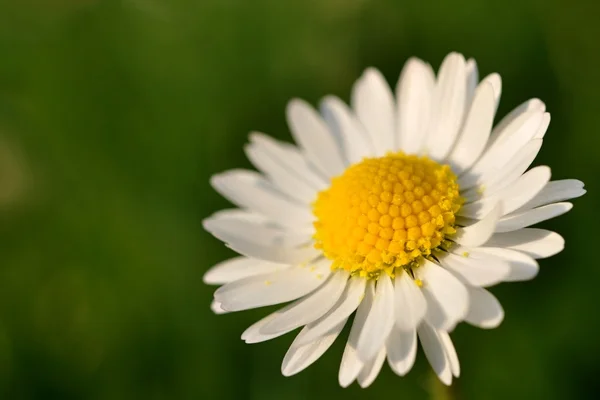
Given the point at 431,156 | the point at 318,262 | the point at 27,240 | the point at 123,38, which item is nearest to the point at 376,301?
the point at 318,262

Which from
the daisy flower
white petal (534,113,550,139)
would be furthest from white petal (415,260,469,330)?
white petal (534,113,550,139)


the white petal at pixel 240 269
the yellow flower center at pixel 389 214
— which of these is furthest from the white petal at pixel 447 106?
the white petal at pixel 240 269

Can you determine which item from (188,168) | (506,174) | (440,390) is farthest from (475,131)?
(188,168)

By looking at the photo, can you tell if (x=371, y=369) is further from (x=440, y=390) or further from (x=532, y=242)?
(x=532, y=242)

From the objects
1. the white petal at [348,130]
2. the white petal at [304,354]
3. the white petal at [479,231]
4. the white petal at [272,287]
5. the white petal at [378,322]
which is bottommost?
the white petal at [304,354]

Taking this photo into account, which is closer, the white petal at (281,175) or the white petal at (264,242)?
the white petal at (264,242)

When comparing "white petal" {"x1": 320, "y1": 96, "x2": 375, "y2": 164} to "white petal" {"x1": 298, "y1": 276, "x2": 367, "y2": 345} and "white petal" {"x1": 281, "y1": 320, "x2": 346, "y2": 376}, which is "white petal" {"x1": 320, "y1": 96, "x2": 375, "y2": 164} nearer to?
"white petal" {"x1": 298, "y1": 276, "x2": 367, "y2": 345}

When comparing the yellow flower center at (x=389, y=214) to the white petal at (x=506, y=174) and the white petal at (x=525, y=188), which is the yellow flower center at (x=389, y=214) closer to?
the white petal at (x=506, y=174)
